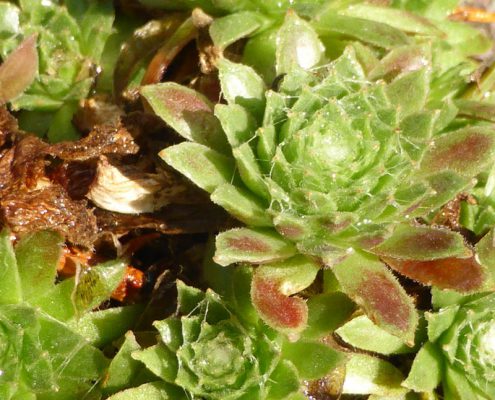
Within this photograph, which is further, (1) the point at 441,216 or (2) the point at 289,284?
(1) the point at 441,216

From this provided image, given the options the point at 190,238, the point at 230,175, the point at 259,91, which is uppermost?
the point at 259,91

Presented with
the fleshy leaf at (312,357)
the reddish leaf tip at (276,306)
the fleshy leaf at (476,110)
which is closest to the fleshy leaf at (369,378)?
the fleshy leaf at (312,357)

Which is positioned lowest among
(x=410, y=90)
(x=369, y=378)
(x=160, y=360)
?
(x=369, y=378)

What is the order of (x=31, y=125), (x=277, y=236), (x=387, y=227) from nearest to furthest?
(x=387, y=227) < (x=277, y=236) < (x=31, y=125)

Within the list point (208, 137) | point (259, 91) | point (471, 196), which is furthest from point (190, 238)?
point (471, 196)

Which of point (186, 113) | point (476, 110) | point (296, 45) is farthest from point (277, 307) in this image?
point (476, 110)

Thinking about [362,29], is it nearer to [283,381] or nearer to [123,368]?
[283,381]

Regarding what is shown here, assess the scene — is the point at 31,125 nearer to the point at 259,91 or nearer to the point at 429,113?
the point at 259,91
